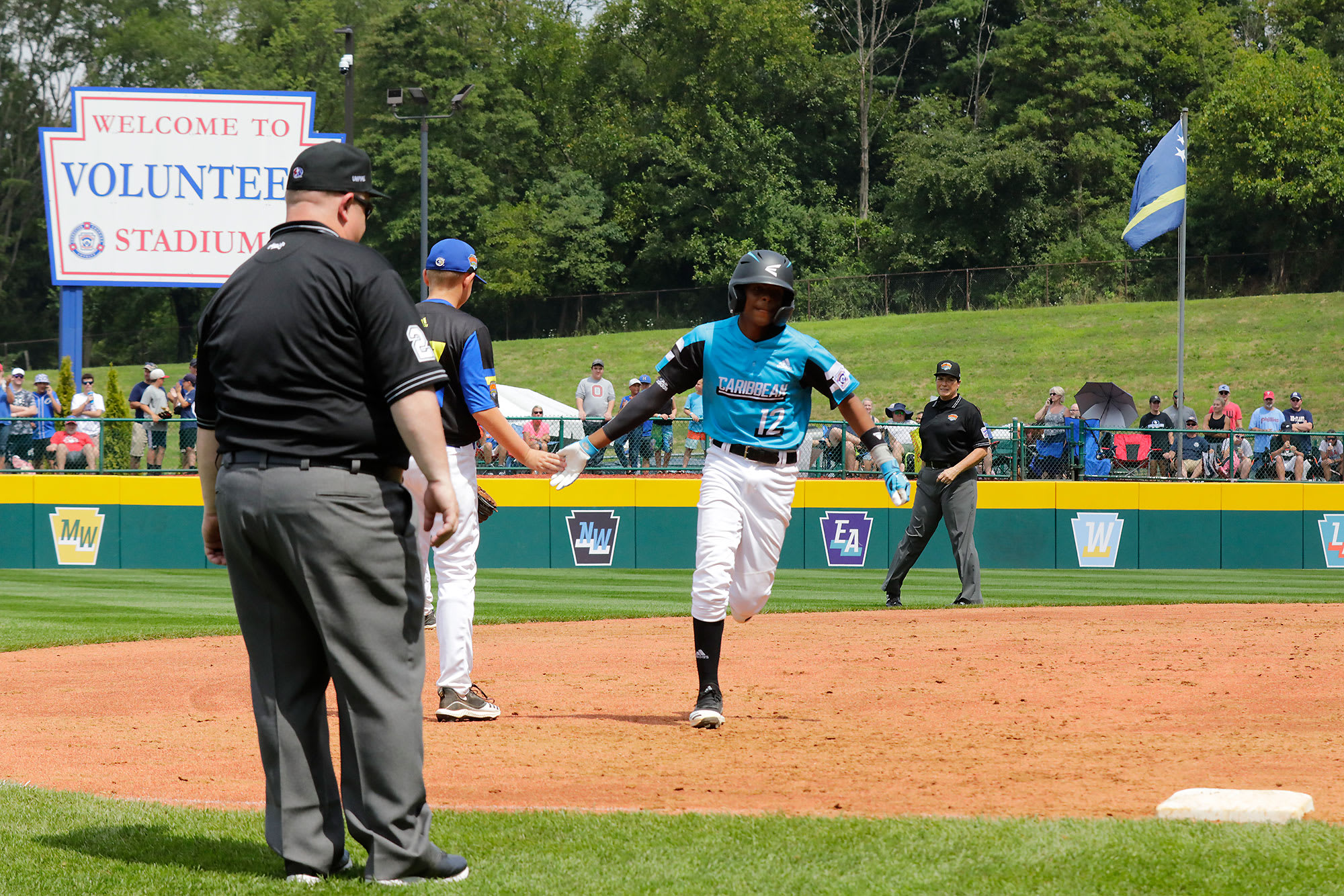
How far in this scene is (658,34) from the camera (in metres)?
68.8

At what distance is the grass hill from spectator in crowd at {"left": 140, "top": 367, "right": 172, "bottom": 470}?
2178 cm

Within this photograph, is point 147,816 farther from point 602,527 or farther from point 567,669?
point 602,527

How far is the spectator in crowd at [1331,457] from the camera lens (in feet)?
66.3

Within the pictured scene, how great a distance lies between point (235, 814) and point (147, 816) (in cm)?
29

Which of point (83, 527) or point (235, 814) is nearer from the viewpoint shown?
point (235, 814)

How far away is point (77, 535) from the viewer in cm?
1759

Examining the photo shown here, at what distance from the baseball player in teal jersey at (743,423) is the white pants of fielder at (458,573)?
0.52m

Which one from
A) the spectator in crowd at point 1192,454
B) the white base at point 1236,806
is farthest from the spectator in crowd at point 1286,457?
the white base at point 1236,806

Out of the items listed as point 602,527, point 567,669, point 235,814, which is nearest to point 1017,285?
point 602,527

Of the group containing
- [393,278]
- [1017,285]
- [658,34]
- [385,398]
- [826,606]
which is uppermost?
Result: [658,34]

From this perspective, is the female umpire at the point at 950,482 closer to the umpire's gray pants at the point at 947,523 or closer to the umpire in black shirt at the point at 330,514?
the umpire's gray pants at the point at 947,523

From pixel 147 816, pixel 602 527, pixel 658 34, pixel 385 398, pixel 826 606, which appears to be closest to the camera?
pixel 385 398

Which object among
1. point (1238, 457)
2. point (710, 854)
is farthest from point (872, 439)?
point (1238, 457)

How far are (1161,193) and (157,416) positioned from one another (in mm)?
17027
